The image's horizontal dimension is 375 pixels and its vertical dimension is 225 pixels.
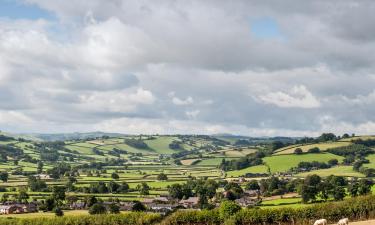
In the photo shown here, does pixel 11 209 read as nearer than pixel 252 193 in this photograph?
Yes

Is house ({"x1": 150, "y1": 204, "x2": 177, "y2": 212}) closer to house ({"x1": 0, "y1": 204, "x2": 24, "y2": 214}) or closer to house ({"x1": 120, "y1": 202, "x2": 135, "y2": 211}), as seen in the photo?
house ({"x1": 120, "y1": 202, "x2": 135, "y2": 211})

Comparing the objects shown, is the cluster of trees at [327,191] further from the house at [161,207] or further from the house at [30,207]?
the house at [30,207]

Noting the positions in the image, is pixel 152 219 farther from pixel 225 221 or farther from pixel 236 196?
pixel 236 196

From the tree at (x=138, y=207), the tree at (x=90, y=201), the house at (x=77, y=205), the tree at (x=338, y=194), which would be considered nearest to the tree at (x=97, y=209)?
the tree at (x=138, y=207)

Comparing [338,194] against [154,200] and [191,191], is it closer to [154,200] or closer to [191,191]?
[154,200]

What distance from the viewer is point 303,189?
499 ft

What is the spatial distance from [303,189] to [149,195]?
196 ft

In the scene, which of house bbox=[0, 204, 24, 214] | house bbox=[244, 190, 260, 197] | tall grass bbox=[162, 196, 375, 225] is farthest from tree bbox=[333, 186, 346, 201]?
house bbox=[0, 204, 24, 214]

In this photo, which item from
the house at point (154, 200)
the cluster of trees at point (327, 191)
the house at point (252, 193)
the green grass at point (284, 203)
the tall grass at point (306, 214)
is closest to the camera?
the tall grass at point (306, 214)

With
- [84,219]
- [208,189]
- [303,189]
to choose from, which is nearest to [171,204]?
[208,189]

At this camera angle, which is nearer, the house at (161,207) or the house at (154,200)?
the house at (161,207)

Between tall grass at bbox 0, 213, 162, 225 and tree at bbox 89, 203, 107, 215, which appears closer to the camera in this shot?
tall grass at bbox 0, 213, 162, 225

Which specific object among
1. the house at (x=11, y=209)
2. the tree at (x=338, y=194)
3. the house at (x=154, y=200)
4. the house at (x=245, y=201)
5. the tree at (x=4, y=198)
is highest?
the tree at (x=338, y=194)

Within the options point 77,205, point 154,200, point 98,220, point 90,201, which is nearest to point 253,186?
point 154,200
